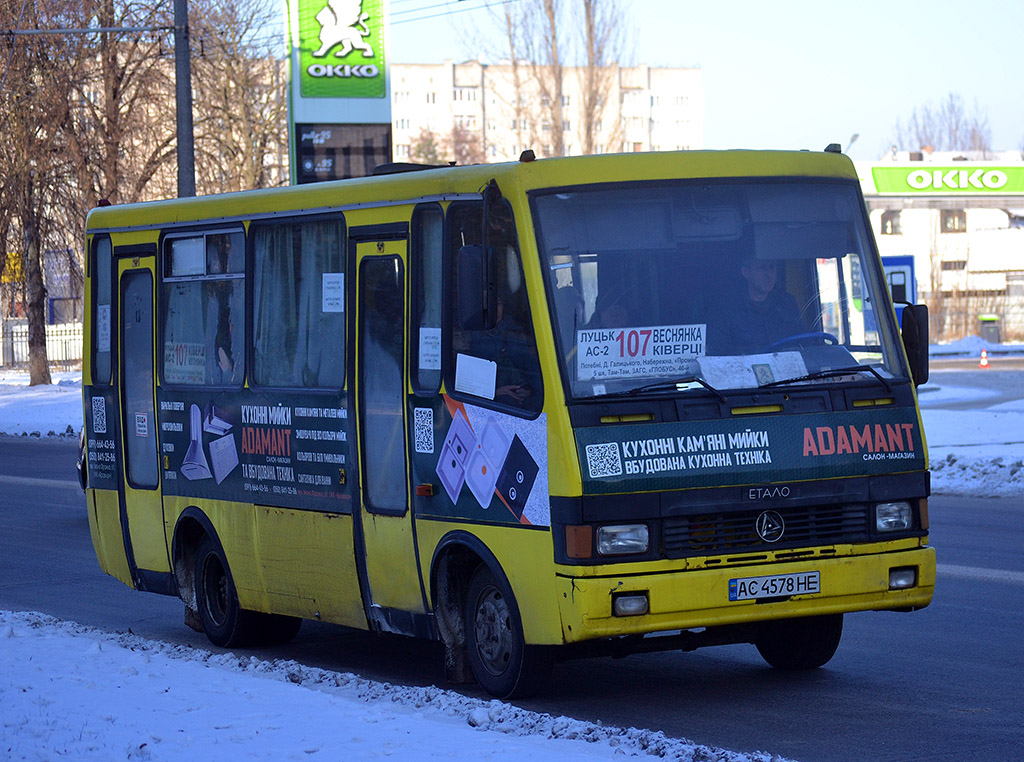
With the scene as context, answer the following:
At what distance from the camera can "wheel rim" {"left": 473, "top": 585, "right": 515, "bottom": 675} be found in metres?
7.19

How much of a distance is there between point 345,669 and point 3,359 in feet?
179

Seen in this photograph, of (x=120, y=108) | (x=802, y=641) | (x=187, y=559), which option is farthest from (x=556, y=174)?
(x=120, y=108)

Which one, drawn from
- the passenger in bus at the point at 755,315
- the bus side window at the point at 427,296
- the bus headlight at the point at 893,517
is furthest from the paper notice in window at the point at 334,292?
the bus headlight at the point at 893,517

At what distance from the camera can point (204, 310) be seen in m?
9.72

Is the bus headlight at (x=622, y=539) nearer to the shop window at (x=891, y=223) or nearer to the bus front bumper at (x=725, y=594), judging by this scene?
the bus front bumper at (x=725, y=594)

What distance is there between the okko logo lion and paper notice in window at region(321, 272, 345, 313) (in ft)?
63.8

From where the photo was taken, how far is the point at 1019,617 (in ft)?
30.1

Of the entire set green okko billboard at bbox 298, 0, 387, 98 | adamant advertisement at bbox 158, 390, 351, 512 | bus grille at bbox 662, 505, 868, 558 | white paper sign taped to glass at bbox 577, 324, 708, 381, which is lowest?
bus grille at bbox 662, 505, 868, 558

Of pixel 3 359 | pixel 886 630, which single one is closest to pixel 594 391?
pixel 886 630

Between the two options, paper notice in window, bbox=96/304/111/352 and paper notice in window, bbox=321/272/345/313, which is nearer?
paper notice in window, bbox=321/272/345/313

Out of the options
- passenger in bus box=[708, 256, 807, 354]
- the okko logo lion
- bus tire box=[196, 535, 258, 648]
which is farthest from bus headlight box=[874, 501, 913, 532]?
the okko logo lion

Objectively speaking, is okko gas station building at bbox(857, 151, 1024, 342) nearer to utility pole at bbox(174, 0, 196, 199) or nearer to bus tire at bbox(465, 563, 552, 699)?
utility pole at bbox(174, 0, 196, 199)

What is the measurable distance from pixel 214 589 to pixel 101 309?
225 centimetres

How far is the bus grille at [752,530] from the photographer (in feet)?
22.1
